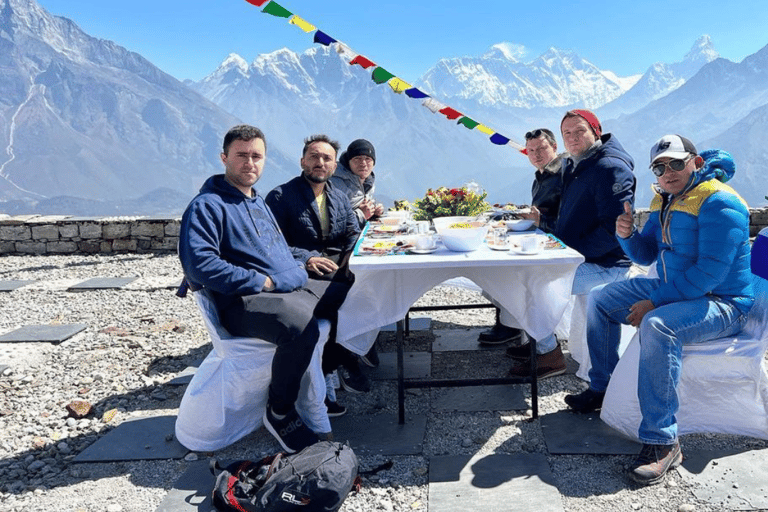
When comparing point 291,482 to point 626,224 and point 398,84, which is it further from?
point 398,84

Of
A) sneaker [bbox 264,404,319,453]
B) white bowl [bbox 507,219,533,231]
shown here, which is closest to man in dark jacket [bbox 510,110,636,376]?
white bowl [bbox 507,219,533,231]

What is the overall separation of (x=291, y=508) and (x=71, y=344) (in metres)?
3.29

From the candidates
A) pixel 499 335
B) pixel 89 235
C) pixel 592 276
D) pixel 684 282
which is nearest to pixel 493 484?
pixel 684 282

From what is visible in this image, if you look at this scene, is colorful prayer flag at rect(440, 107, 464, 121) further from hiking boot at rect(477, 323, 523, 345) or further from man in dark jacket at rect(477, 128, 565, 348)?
hiking boot at rect(477, 323, 523, 345)

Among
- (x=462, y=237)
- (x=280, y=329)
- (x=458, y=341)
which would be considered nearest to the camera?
(x=280, y=329)

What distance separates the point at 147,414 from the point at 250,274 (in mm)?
1211

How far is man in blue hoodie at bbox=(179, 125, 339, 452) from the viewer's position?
2816 mm

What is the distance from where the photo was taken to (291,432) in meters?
2.92

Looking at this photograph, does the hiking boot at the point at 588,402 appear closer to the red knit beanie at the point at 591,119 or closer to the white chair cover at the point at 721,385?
the white chair cover at the point at 721,385

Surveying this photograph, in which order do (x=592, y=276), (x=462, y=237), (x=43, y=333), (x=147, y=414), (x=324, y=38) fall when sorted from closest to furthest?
(x=462, y=237), (x=147, y=414), (x=592, y=276), (x=43, y=333), (x=324, y=38)

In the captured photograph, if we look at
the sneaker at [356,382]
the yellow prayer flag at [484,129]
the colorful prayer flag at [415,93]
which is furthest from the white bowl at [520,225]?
the yellow prayer flag at [484,129]

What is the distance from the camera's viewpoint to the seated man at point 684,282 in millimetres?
2578

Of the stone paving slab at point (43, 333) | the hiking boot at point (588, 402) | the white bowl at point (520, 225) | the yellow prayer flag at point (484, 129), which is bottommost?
the stone paving slab at point (43, 333)

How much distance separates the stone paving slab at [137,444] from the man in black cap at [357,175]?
2144mm
